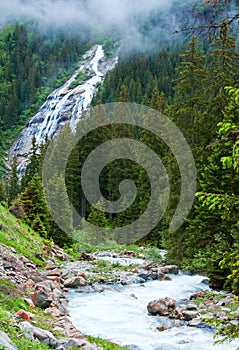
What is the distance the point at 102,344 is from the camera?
9195 mm

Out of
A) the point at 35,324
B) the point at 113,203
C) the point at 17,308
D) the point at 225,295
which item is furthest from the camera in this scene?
the point at 113,203

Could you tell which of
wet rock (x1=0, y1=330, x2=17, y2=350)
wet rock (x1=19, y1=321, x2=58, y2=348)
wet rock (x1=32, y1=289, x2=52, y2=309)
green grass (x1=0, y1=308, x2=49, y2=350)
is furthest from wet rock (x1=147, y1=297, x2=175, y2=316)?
wet rock (x1=0, y1=330, x2=17, y2=350)

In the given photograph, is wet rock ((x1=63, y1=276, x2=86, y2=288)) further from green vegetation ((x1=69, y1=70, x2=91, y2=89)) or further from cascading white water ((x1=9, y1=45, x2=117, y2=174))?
green vegetation ((x1=69, y1=70, x2=91, y2=89))

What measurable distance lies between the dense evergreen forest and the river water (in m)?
2.22

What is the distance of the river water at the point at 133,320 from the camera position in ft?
33.6

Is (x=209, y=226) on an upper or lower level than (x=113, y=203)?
lower

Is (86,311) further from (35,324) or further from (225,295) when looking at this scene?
(225,295)

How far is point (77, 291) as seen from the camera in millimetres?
16078

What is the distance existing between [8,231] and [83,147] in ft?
117

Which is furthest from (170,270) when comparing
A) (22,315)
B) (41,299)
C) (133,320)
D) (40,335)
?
(40,335)

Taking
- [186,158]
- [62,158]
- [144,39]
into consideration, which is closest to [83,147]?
[62,158]

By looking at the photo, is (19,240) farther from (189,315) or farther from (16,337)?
(16,337)

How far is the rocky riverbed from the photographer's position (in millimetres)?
8539

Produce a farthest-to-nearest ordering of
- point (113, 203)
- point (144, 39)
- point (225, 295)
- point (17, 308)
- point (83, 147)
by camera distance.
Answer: point (144, 39)
point (83, 147)
point (113, 203)
point (225, 295)
point (17, 308)
